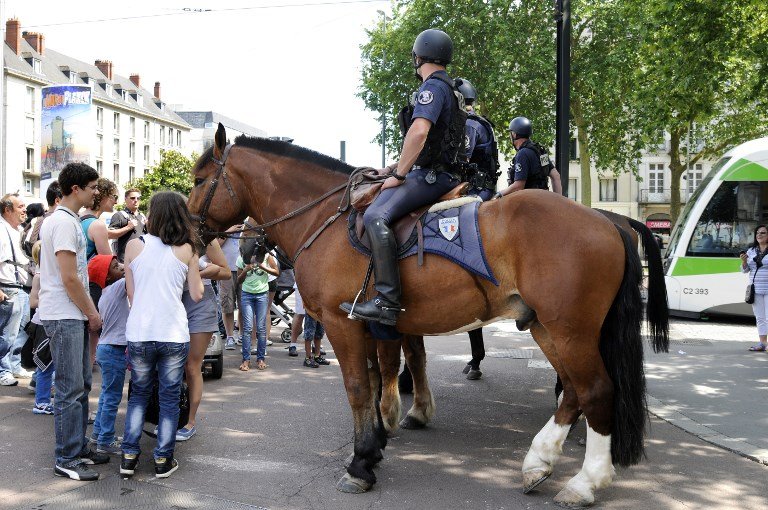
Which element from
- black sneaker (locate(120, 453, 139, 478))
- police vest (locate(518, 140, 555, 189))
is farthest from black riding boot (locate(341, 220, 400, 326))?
police vest (locate(518, 140, 555, 189))

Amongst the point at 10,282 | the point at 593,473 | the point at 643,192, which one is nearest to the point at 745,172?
the point at 593,473

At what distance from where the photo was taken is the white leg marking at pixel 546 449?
510cm

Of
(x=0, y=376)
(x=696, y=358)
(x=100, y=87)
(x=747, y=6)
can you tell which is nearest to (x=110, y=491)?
(x=0, y=376)

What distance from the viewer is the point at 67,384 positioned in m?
5.34

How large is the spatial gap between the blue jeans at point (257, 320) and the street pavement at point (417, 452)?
1.40ft

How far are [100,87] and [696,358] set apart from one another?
76.4m

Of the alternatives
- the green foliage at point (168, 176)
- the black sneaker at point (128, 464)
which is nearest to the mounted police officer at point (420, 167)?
the black sneaker at point (128, 464)

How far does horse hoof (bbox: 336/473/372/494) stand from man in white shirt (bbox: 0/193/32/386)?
539 cm

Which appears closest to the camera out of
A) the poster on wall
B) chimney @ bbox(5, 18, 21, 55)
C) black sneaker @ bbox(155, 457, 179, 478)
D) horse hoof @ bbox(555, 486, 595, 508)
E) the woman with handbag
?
horse hoof @ bbox(555, 486, 595, 508)

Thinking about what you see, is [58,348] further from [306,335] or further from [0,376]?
[306,335]

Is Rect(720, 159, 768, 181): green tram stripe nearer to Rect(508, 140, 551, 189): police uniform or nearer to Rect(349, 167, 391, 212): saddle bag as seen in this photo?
Rect(508, 140, 551, 189): police uniform

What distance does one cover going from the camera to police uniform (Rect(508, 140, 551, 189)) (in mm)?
7434

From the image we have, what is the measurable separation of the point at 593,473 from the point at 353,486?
159 cm

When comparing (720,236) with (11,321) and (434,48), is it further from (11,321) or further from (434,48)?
(11,321)
